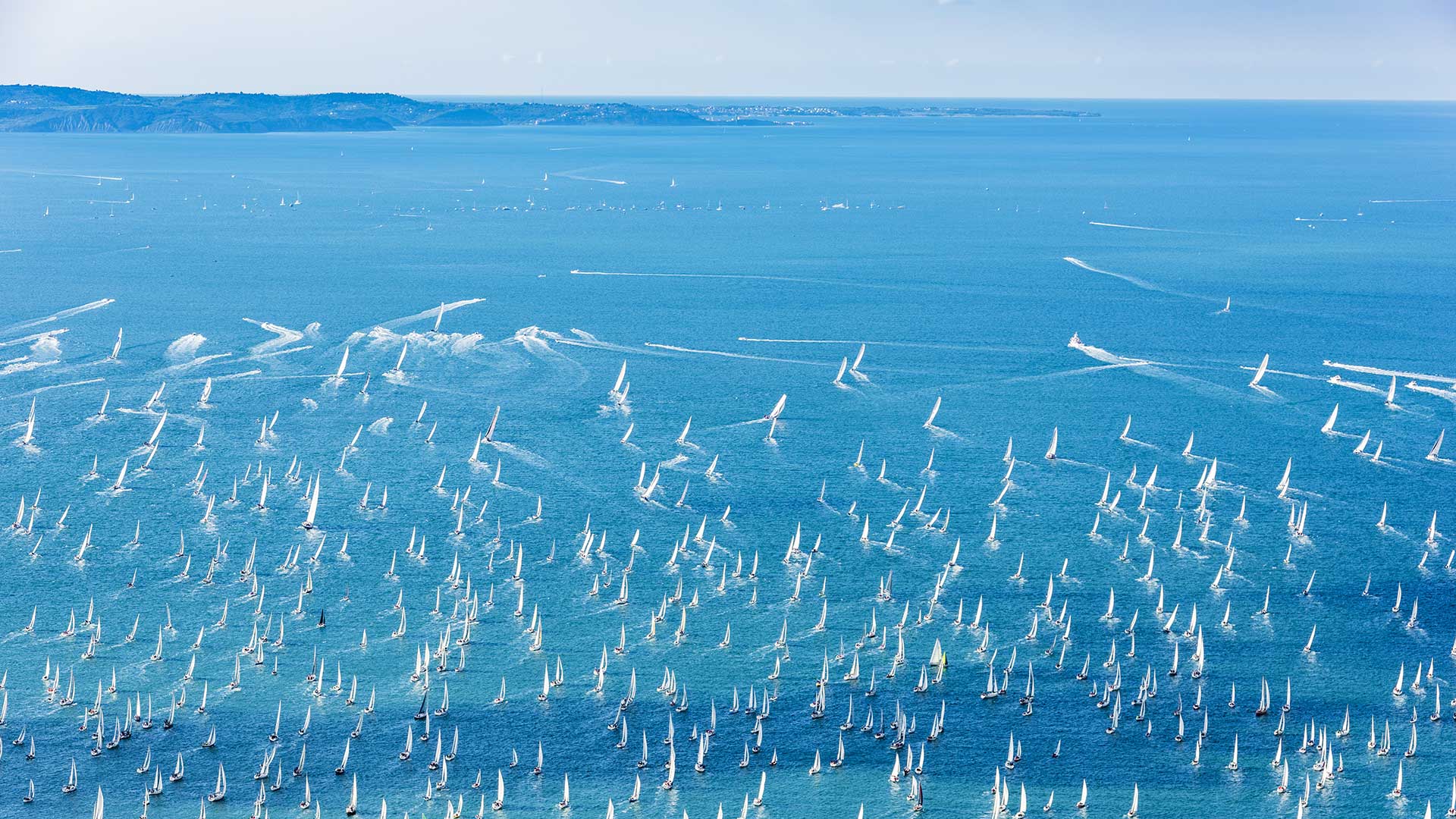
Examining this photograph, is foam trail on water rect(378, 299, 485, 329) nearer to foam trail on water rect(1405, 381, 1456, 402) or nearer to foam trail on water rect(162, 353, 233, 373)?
foam trail on water rect(162, 353, 233, 373)

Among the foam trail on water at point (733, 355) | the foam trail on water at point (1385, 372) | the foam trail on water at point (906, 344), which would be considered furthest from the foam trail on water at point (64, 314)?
the foam trail on water at point (1385, 372)

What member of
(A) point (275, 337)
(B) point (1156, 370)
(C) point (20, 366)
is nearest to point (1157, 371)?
(B) point (1156, 370)

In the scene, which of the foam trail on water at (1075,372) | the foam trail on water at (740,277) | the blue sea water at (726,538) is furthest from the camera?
the foam trail on water at (740,277)

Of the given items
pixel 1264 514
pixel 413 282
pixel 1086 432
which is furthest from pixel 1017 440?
pixel 413 282

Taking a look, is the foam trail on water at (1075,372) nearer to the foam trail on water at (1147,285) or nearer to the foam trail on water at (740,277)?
the foam trail on water at (1147,285)

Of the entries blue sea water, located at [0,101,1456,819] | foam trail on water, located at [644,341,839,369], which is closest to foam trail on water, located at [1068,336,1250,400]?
blue sea water, located at [0,101,1456,819]

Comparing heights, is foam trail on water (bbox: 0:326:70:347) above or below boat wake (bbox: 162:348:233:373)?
A: above
